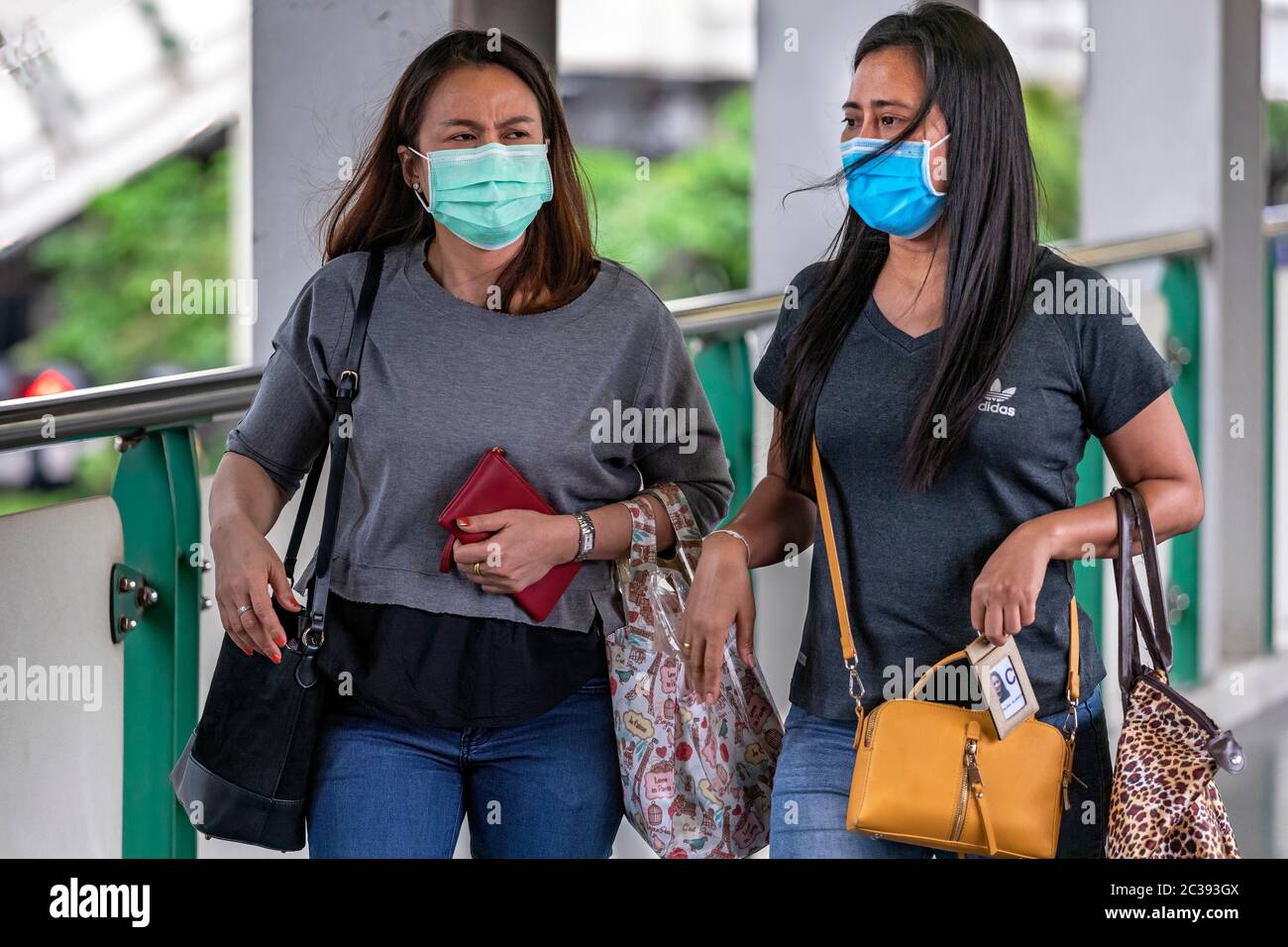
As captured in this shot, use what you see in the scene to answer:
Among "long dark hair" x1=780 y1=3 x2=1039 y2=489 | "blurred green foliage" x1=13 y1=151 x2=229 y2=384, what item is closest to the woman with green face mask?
"long dark hair" x1=780 y1=3 x2=1039 y2=489

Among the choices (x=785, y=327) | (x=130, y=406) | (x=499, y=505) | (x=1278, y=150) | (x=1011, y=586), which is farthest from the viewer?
(x=1278, y=150)

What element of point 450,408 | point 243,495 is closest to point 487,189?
point 450,408

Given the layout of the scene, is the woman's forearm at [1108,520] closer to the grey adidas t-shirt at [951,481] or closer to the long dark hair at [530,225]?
the grey adidas t-shirt at [951,481]

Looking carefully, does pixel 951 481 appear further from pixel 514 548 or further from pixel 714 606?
pixel 514 548

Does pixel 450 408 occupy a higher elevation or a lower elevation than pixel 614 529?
higher

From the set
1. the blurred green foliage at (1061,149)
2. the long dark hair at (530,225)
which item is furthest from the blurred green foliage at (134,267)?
the long dark hair at (530,225)

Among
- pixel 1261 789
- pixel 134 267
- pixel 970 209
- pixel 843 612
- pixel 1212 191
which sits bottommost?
pixel 1261 789

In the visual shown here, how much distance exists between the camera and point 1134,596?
201 cm

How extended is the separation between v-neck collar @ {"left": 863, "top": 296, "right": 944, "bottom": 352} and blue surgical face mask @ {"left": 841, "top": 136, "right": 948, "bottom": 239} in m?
0.10

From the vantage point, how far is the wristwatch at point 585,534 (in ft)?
6.68

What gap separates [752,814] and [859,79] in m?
0.97

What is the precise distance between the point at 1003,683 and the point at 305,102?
5.92 ft

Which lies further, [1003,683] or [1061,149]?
[1061,149]
